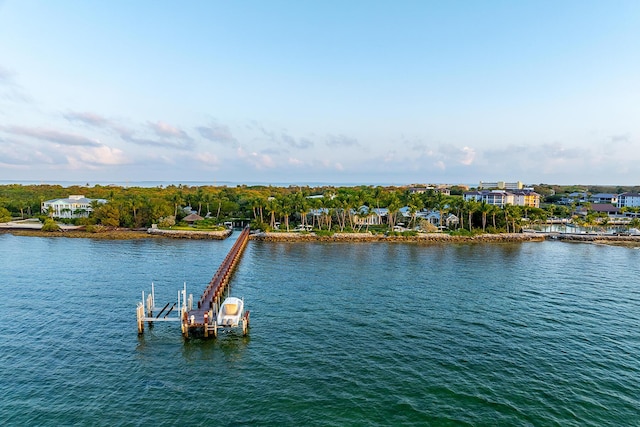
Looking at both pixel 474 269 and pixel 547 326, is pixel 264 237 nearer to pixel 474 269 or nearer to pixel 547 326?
pixel 474 269

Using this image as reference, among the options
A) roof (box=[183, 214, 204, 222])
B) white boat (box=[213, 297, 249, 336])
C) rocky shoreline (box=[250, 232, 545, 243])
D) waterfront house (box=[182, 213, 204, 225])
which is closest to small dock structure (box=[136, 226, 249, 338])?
white boat (box=[213, 297, 249, 336])

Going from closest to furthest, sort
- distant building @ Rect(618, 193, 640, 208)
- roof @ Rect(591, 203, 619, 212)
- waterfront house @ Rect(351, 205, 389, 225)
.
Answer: waterfront house @ Rect(351, 205, 389, 225), roof @ Rect(591, 203, 619, 212), distant building @ Rect(618, 193, 640, 208)

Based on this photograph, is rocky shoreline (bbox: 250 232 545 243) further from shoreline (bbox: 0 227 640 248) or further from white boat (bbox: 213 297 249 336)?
white boat (bbox: 213 297 249 336)

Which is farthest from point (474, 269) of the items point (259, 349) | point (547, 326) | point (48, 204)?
point (48, 204)

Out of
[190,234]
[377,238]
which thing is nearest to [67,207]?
[190,234]

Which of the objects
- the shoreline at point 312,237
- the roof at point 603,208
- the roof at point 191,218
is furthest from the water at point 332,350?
the roof at point 603,208

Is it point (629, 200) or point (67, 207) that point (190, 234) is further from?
point (629, 200)

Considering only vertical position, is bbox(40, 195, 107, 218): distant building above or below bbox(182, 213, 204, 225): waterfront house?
above
